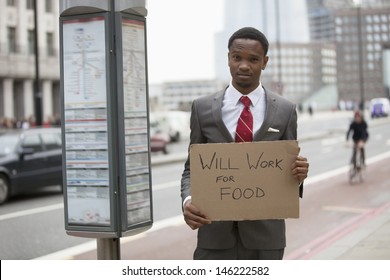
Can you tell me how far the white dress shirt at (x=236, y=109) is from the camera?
3.23 metres

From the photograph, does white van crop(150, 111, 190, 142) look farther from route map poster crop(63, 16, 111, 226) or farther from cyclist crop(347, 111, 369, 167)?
route map poster crop(63, 16, 111, 226)

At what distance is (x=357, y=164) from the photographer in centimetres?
1549

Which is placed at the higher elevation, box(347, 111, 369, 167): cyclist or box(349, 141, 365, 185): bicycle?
box(347, 111, 369, 167): cyclist

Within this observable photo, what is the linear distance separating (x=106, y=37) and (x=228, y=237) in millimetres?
1938

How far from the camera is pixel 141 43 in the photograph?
16.0 feet

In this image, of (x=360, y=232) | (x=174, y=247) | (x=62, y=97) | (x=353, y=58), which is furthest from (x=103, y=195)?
(x=353, y=58)

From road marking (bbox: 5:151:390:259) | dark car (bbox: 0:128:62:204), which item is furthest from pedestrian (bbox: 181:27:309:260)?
dark car (bbox: 0:128:62:204)

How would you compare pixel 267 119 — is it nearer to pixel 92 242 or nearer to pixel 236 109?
pixel 236 109

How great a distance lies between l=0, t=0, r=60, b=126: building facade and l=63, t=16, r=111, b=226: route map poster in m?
2.19

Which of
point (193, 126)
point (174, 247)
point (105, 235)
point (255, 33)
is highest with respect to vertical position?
point (255, 33)

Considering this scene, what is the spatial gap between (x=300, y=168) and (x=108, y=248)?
2.12 metres

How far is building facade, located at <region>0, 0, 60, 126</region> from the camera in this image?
32.7 ft

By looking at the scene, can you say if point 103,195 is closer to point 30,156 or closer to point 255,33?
point 255,33

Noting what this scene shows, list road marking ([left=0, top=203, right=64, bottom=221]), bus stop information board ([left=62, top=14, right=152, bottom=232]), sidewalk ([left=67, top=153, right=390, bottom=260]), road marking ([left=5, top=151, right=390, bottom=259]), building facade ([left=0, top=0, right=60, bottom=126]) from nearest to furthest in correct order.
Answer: bus stop information board ([left=62, top=14, right=152, bottom=232]), sidewalk ([left=67, top=153, right=390, bottom=260]), road marking ([left=5, top=151, right=390, bottom=259]), building facade ([left=0, top=0, right=60, bottom=126]), road marking ([left=0, top=203, right=64, bottom=221])
